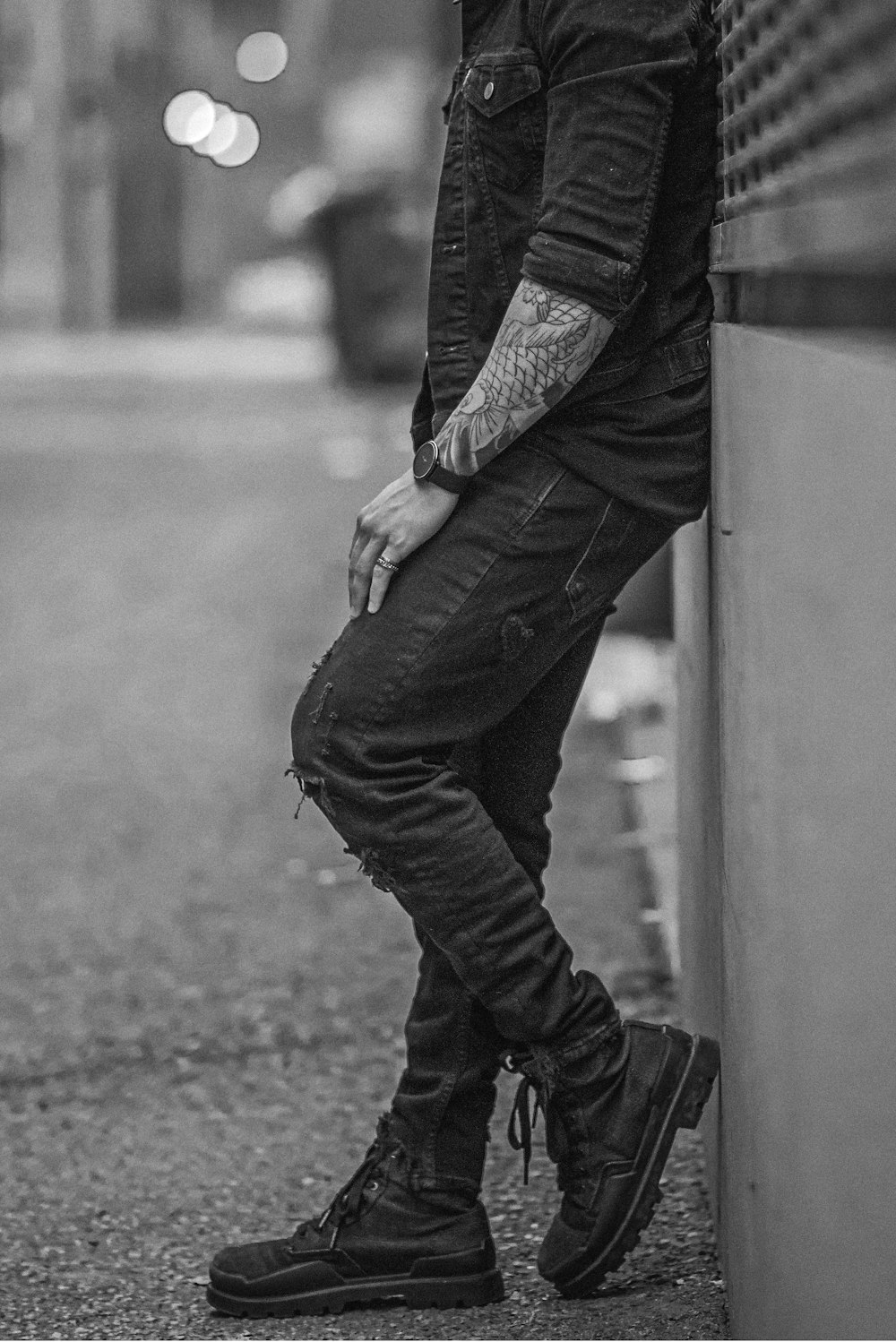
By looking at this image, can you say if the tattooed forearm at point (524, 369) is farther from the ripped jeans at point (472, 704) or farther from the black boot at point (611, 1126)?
the black boot at point (611, 1126)

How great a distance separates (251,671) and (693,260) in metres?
5.06

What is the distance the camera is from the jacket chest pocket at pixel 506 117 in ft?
7.42

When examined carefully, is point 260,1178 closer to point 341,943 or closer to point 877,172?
point 341,943

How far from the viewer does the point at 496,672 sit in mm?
2367

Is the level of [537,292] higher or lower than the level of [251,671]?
higher

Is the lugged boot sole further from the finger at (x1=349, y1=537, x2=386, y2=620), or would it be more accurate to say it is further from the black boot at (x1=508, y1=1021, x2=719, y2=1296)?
the finger at (x1=349, y1=537, x2=386, y2=620)

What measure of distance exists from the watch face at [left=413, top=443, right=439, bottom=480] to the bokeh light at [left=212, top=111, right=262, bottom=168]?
5110cm

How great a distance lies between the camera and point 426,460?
91.3 inches

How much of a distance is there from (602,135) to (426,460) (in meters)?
0.43

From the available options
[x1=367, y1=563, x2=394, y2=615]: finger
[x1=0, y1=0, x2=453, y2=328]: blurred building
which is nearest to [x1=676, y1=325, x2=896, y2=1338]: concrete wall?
[x1=367, y1=563, x2=394, y2=615]: finger

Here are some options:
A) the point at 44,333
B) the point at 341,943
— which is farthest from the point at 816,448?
the point at 44,333

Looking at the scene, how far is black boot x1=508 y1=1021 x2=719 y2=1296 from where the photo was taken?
2.52 metres

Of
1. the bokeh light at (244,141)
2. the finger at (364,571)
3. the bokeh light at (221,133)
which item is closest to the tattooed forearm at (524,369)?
the finger at (364,571)

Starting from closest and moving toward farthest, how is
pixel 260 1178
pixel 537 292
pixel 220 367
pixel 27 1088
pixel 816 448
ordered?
pixel 816 448 → pixel 537 292 → pixel 260 1178 → pixel 27 1088 → pixel 220 367
